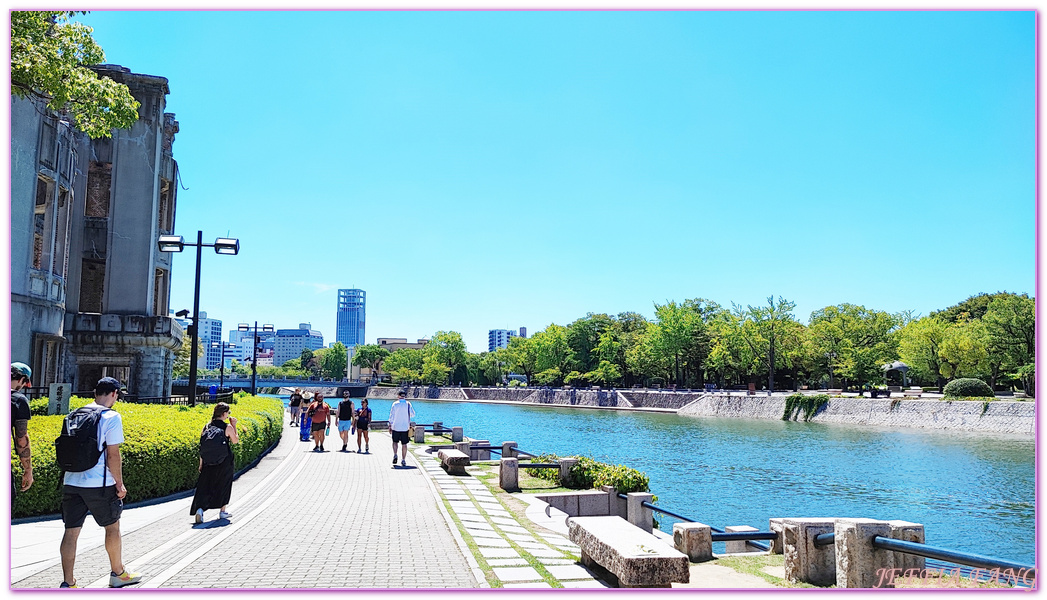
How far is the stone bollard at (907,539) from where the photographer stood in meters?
6.03

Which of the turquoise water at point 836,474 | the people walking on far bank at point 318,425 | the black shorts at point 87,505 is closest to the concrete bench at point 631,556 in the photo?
the black shorts at point 87,505

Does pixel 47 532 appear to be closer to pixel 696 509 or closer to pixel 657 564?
pixel 657 564

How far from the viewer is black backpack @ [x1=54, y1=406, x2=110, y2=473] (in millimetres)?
5426

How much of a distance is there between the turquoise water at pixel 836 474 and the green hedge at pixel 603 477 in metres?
2.18

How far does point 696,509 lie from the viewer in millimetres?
17078

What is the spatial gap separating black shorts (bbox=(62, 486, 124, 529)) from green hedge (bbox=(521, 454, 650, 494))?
9.57 m

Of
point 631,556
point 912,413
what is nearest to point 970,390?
point 912,413

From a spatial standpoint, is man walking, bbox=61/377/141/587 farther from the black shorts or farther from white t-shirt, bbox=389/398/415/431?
white t-shirt, bbox=389/398/415/431

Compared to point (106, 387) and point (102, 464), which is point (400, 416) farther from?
point (102, 464)

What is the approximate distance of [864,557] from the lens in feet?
20.0

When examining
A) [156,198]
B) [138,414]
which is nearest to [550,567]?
[138,414]

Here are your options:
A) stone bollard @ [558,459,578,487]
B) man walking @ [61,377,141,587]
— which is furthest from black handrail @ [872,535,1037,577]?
stone bollard @ [558,459,578,487]

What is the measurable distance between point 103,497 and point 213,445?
316cm

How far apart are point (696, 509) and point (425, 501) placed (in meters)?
8.72
